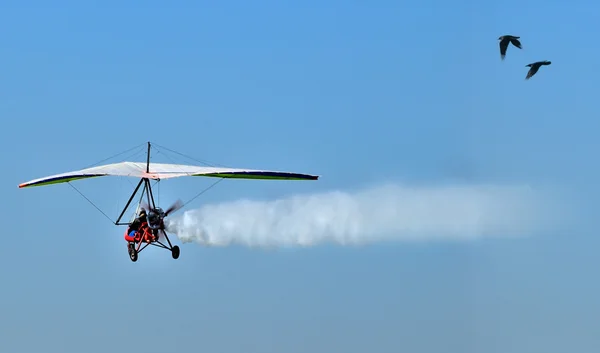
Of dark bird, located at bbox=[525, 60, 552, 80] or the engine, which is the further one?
the engine

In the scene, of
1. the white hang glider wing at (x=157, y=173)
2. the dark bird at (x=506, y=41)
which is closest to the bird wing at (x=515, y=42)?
the dark bird at (x=506, y=41)

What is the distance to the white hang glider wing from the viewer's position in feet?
191

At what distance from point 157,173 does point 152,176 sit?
86 cm

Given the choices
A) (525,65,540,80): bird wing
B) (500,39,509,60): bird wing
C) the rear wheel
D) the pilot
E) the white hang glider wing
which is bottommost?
the rear wheel

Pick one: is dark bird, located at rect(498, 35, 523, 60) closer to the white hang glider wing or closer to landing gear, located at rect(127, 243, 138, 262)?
the white hang glider wing

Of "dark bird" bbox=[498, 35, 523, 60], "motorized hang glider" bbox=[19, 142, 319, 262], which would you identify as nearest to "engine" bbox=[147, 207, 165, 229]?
"motorized hang glider" bbox=[19, 142, 319, 262]

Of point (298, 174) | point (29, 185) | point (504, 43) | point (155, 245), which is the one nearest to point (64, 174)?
point (29, 185)

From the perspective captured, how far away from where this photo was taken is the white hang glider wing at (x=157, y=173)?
58.1m

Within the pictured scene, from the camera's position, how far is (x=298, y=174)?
5894 cm

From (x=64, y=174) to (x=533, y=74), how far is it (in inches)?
790

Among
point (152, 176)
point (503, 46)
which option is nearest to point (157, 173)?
point (152, 176)

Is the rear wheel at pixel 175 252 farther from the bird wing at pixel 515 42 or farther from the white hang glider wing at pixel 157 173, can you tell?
the bird wing at pixel 515 42

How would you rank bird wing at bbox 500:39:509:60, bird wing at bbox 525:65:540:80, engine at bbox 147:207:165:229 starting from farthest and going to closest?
engine at bbox 147:207:165:229
bird wing at bbox 500:39:509:60
bird wing at bbox 525:65:540:80

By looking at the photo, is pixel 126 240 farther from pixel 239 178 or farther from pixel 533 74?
pixel 533 74
